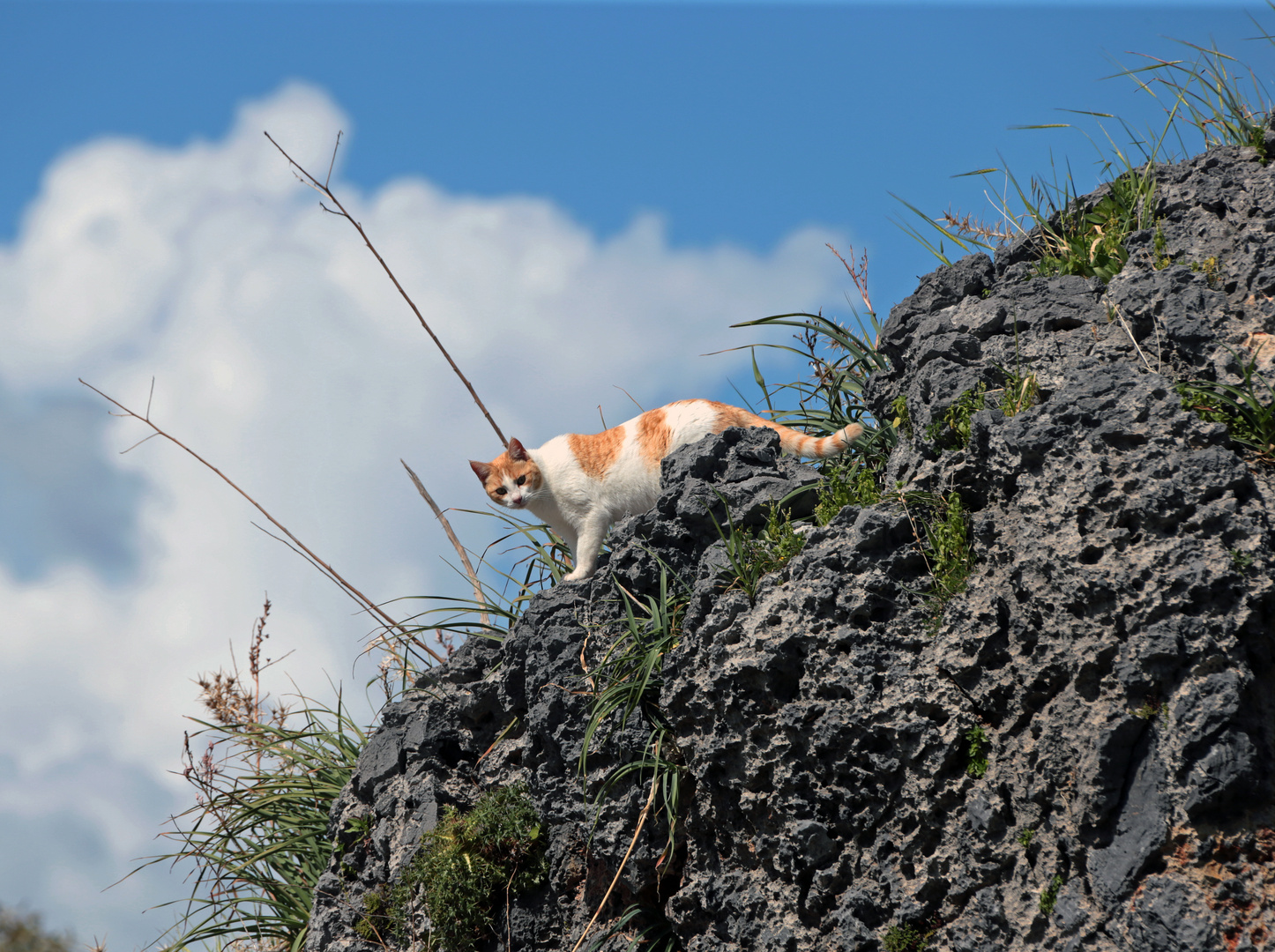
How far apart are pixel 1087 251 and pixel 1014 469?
166 centimetres

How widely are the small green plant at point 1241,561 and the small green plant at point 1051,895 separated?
4.35ft

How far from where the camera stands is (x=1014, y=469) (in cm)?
402

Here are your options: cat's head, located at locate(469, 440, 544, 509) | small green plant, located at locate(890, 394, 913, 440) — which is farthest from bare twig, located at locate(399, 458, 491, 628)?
small green plant, located at locate(890, 394, 913, 440)

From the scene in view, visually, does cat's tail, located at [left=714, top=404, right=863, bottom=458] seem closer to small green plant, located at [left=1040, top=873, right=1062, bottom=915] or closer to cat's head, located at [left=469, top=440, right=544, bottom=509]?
cat's head, located at [left=469, top=440, right=544, bottom=509]

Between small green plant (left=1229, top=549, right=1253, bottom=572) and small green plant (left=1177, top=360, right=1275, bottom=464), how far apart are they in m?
0.58

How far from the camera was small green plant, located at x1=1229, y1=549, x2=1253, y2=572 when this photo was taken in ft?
11.1

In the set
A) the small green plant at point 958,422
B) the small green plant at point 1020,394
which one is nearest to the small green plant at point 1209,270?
the small green plant at point 1020,394

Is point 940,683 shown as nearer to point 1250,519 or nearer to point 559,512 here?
point 1250,519

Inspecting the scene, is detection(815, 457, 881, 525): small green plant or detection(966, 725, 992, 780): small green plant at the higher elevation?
detection(815, 457, 881, 525): small green plant

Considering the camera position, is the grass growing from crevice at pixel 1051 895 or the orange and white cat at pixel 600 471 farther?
the orange and white cat at pixel 600 471

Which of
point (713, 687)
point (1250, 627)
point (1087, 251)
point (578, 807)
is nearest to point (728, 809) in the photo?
point (713, 687)

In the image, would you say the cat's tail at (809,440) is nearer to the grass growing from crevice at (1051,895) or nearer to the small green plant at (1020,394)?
the small green plant at (1020,394)

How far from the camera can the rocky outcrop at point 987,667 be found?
3.38m

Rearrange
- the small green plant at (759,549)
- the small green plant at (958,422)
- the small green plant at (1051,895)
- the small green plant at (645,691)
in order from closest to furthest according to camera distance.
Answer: the small green plant at (1051,895), the small green plant at (958,422), the small green plant at (759,549), the small green plant at (645,691)
